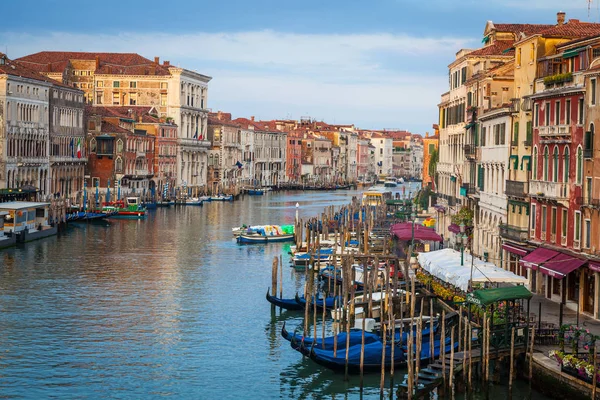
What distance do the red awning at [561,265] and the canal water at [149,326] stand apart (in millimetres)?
3365

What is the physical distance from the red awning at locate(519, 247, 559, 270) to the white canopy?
26.7 inches

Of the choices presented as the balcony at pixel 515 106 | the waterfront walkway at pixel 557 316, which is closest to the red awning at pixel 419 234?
the balcony at pixel 515 106

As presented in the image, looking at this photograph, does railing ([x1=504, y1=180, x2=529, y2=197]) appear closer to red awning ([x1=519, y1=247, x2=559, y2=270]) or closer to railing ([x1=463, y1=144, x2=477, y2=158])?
red awning ([x1=519, y1=247, x2=559, y2=270])

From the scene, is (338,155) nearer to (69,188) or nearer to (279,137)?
(279,137)

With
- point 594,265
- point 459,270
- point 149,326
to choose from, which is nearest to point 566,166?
point 594,265

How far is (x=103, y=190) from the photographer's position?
64.4 m

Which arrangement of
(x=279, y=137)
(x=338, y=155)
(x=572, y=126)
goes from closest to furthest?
(x=572, y=126) < (x=279, y=137) < (x=338, y=155)

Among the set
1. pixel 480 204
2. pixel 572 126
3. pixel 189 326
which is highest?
pixel 572 126

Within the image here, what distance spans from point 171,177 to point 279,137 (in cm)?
3098

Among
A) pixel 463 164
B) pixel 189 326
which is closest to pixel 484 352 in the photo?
pixel 189 326

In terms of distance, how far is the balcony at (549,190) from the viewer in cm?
2148

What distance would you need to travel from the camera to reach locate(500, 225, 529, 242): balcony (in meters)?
24.1

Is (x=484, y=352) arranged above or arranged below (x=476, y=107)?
below

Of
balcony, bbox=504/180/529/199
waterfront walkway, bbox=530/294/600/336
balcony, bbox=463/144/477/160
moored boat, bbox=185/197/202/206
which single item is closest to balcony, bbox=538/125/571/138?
balcony, bbox=504/180/529/199
